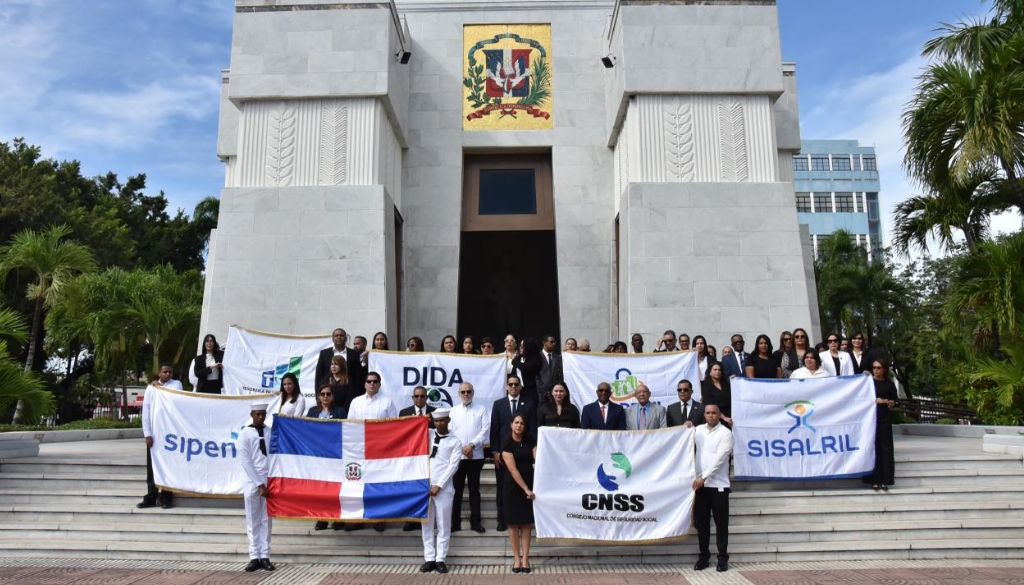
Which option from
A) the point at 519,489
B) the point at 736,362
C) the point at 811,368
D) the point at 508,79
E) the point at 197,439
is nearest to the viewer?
the point at 519,489

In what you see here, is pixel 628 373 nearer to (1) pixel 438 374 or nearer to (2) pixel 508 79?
(1) pixel 438 374

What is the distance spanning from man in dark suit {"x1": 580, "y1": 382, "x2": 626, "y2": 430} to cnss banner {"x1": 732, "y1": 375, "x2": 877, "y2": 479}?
1642 millimetres

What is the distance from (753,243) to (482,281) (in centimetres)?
828

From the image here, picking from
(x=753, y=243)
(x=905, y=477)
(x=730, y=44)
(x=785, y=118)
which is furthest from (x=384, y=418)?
(x=785, y=118)

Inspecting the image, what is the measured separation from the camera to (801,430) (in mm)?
9188

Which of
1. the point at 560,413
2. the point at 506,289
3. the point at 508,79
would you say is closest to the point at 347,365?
the point at 560,413

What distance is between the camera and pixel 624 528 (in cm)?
780

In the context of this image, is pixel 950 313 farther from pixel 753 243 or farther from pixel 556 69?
pixel 556 69

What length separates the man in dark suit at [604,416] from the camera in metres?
8.45

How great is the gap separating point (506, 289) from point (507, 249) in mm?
1206

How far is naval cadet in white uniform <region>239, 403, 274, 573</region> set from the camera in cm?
763

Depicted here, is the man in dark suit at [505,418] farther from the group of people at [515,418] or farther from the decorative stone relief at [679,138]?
the decorative stone relief at [679,138]

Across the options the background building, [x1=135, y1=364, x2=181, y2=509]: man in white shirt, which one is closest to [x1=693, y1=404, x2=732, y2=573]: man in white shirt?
[x1=135, y1=364, x2=181, y2=509]: man in white shirt

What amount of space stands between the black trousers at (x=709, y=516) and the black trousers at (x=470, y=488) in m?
2.45
